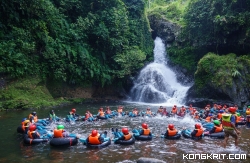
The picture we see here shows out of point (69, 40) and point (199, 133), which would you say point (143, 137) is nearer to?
point (199, 133)

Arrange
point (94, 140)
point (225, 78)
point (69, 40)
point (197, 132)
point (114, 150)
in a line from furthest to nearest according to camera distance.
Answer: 1. point (69, 40)
2. point (225, 78)
3. point (197, 132)
4. point (94, 140)
5. point (114, 150)

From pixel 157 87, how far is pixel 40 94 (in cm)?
1472

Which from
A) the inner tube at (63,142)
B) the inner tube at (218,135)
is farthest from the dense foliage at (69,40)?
the inner tube at (218,135)

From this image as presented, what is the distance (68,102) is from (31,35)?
7573 mm

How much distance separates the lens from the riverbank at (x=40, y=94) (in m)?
19.0

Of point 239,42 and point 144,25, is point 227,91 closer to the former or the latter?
point 239,42

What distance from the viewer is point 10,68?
19.1 meters

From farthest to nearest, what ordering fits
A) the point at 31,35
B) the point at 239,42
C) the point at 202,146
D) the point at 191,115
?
the point at 239,42 < the point at 31,35 < the point at 191,115 < the point at 202,146

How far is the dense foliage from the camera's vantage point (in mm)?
20500

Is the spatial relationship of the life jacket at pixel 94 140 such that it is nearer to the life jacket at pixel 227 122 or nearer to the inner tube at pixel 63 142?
the inner tube at pixel 63 142

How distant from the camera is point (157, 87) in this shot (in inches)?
1173

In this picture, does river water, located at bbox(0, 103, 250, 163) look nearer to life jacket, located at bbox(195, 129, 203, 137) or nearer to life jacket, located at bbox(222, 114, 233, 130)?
life jacket, located at bbox(195, 129, 203, 137)

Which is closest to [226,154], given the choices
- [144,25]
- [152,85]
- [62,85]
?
[62,85]

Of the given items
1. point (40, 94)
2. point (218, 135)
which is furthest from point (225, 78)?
point (40, 94)
